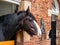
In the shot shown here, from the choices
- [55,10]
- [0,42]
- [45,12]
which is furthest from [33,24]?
[55,10]

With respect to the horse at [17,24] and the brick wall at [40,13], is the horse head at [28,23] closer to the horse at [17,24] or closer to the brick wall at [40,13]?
the horse at [17,24]

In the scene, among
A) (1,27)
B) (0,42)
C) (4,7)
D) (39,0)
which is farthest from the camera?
(39,0)

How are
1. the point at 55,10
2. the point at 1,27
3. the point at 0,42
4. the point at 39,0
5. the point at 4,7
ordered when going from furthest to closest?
the point at 55,10
the point at 39,0
the point at 4,7
the point at 1,27
the point at 0,42

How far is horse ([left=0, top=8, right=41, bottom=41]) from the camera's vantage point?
4.04 m

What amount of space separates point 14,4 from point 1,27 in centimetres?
55

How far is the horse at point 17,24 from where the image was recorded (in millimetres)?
4043

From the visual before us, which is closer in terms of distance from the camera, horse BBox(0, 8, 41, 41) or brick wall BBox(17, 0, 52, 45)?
horse BBox(0, 8, 41, 41)

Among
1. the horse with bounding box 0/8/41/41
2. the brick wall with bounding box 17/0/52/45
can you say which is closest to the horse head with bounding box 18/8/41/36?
the horse with bounding box 0/8/41/41

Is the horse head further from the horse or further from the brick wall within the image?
the brick wall

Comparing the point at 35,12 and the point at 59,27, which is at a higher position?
the point at 35,12

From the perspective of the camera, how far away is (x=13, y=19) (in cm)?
412

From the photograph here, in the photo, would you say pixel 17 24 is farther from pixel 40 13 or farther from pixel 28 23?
pixel 40 13

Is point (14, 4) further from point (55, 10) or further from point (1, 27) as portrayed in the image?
point (55, 10)

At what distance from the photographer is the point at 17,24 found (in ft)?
13.4
